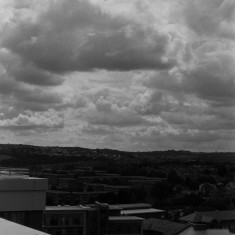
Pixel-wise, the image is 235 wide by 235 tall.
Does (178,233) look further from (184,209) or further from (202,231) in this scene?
(184,209)

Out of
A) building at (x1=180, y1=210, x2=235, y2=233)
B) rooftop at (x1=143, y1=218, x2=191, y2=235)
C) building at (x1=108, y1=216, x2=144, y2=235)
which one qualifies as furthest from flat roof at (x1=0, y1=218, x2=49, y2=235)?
building at (x1=180, y1=210, x2=235, y2=233)

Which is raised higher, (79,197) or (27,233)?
(27,233)

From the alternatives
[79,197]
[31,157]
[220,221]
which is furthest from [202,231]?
[31,157]

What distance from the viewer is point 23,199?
17906 mm

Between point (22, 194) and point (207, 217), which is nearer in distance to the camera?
point (22, 194)

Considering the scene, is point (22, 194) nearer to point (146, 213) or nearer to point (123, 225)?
point (123, 225)

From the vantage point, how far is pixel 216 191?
15012cm

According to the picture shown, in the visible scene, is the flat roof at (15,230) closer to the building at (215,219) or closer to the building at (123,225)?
the building at (123,225)

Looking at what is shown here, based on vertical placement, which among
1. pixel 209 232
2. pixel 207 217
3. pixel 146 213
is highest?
pixel 209 232

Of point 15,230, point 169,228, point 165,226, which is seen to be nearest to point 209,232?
point 169,228

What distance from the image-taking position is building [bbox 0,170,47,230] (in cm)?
1762

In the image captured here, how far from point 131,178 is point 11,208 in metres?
168

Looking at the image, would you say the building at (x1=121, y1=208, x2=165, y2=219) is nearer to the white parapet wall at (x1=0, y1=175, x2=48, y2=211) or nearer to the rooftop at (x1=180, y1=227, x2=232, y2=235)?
the rooftop at (x1=180, y1=227, x2=232, y2=235)

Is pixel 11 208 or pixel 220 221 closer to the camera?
pixel 11 208
